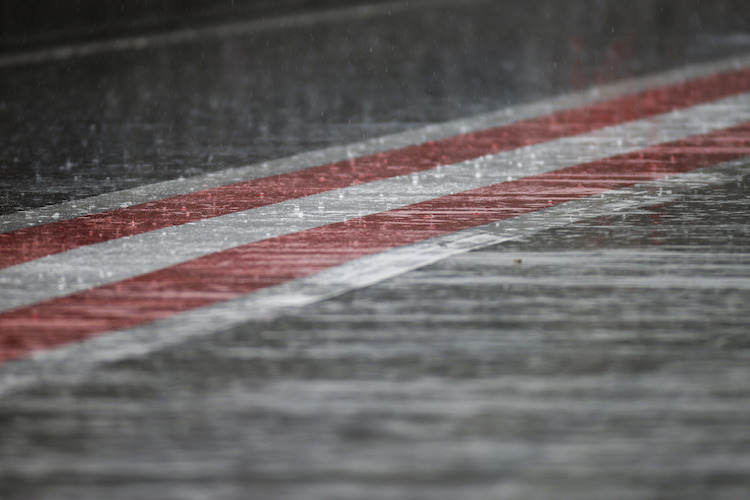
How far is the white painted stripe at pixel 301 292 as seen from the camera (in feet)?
→ 8.59

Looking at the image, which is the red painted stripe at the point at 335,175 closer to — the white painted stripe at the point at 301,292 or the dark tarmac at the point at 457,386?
the dark tarmac at the point at 457,386

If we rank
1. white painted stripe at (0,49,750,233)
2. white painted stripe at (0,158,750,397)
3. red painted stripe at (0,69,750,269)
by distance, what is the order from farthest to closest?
1. white painted stripe at (0,49,750,233)
2. red painted stripe at (0,69,750,269)
3. white painted stripe at (0,158,750,397)

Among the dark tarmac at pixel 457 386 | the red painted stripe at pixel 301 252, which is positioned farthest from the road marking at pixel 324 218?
the dark tarmac at pixel 457 386

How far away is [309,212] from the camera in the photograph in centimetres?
437

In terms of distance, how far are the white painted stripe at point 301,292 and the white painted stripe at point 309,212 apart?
42 centimetres

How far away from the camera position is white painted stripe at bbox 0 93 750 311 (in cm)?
347

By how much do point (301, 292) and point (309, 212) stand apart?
46.6 inches

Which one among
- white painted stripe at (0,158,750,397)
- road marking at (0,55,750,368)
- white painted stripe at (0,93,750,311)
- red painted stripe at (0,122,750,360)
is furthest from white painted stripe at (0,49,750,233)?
white painted stripe at (0,158,750,397)

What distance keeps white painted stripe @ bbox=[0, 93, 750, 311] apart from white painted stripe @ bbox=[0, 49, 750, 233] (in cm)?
46

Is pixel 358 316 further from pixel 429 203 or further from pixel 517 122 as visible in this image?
pixel 517 122

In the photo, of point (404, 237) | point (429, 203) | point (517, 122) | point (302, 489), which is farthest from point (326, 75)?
point (302, 489)

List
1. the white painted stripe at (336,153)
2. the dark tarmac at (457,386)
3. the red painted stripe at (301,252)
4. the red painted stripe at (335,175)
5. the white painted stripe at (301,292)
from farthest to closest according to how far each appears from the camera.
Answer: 1. the white painted stripe at (336,153)
2. the red painted stripe at (335,175)
3. the red painted stripe at (301,252)
4. the white painted stripe at (301,292)
5. the dark tarmac at (457,386)

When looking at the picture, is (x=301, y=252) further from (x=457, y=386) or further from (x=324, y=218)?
(x=457, y=386)

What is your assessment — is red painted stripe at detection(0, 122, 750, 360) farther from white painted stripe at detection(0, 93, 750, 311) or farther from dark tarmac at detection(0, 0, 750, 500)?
dark tarmac at detection(0, 0, 750, 500)
